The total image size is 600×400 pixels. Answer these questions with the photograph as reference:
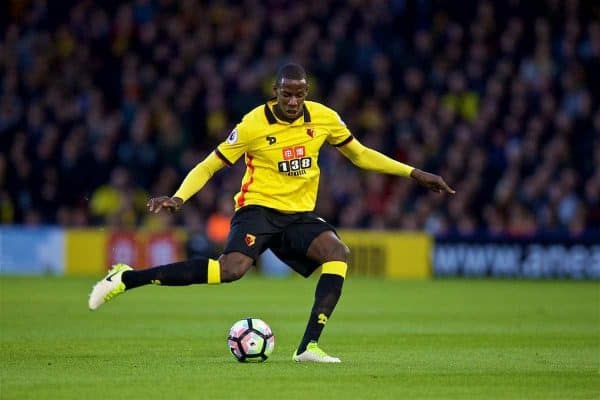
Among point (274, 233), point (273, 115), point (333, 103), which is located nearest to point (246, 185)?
point (274, 233)

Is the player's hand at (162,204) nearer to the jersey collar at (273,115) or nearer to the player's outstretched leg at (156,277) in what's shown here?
the player's outstretched leg at (156,277)

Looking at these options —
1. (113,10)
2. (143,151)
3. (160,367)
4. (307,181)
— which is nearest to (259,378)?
(160,367)

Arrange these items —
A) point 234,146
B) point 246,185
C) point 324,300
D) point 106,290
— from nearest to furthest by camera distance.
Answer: point 106,290, point 324,300, point 234,146, point 246,185

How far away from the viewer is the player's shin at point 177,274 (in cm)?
942

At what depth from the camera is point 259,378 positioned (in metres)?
8.48

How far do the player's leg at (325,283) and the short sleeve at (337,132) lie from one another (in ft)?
2.49

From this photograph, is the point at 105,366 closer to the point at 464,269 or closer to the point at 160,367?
the point at 160,367

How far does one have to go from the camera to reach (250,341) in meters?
9.51

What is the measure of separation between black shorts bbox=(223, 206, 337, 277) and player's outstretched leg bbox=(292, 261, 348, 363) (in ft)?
0.73

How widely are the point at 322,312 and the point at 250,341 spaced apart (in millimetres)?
585

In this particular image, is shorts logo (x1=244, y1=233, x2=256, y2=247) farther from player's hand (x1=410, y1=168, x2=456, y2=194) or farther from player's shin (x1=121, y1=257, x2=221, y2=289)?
player's hand (x1=410, y1=168, x2=456, y2=194)

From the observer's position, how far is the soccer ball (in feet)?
31.2

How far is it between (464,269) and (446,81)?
3.88m

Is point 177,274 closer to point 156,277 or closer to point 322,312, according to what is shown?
point 156,277
